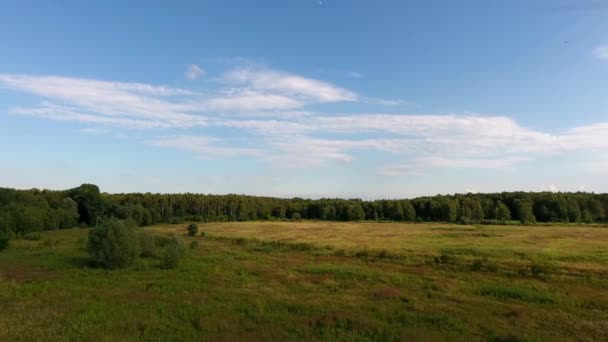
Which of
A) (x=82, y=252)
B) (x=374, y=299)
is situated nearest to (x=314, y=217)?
(x=82, y=252)

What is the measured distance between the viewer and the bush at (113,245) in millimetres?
40625

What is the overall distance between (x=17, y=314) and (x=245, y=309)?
1081 centimetres

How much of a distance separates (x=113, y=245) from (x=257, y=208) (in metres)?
141

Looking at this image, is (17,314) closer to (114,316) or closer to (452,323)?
(114,316)

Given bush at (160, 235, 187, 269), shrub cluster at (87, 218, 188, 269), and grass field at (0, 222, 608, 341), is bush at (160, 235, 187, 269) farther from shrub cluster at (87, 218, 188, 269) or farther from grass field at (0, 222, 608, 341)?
grass field at (0, 222, 608, 341)

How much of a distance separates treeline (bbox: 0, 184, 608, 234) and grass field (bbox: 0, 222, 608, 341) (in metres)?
60.3

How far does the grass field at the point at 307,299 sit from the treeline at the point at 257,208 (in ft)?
198

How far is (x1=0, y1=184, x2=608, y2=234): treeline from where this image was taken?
369ft

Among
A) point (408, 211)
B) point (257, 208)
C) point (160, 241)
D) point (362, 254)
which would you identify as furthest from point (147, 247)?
point (257, 208)

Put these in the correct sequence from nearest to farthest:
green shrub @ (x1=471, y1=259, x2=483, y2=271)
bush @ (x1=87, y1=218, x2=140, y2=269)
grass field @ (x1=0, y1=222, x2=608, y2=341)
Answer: grass field @ (x1=0, y1=222, x2=608, y2=341)
bush @ (x1=87, y1=218, x2=140, y2=269)
green shrub @ (x1=471, y1=259, x2=483, y2=271)

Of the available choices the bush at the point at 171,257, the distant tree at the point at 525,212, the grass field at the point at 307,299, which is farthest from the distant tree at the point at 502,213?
the bush at the point at 171,257

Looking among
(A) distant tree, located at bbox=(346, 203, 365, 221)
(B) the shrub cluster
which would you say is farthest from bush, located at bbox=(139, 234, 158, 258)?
(A) distant tree, located at bbox=(346, 203, 365, 221)

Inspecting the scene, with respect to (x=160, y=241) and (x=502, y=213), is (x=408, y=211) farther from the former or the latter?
(x=160, y=241)

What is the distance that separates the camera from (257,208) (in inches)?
7151
